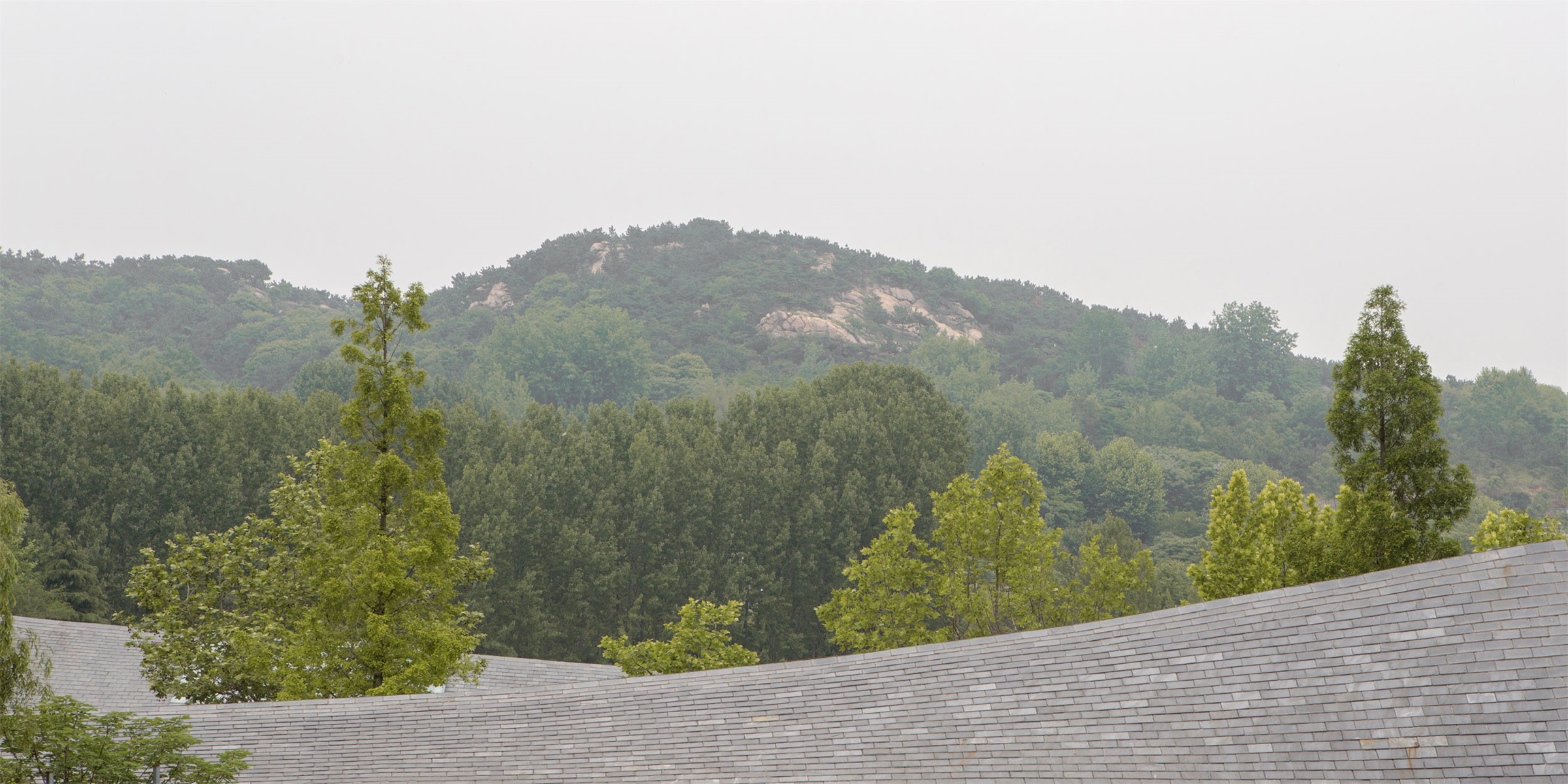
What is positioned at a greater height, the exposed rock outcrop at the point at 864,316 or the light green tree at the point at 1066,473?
the exposed rock outcrop at the point at 864,316

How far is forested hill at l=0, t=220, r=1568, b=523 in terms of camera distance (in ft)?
327

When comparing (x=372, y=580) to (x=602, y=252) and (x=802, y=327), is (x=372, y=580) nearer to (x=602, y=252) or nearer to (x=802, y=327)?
(x=802, y=327)

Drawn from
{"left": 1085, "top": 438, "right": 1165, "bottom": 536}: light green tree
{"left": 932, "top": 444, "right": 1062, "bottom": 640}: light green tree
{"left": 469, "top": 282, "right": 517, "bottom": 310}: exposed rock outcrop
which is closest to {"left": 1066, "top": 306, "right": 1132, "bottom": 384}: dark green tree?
{"left": 1085, "top": 438, "right": 1165, "bottom": 536}: light green tree

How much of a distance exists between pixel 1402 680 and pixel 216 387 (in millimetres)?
94447

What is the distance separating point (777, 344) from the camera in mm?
125125

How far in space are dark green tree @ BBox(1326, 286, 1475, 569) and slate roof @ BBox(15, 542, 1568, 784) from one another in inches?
312

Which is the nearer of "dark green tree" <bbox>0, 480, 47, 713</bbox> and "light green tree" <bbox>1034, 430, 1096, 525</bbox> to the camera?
"dark green tree" <bbox>0, 480, 47, 713</bbox>

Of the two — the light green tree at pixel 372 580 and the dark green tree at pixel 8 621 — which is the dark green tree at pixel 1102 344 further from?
the dark green tree at pixel 8 621

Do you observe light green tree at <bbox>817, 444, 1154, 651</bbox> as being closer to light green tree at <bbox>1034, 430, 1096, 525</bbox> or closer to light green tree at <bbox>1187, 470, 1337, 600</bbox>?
light green tree at <bbox>1187, 470, 1337, 600</bbox>

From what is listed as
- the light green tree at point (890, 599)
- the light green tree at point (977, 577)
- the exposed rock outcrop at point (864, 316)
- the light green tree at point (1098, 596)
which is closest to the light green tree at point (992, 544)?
the light green tree at point (977, 577)

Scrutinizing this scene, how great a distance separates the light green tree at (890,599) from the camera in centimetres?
3069

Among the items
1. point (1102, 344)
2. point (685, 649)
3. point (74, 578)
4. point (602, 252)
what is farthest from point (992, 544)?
point (602, 252)

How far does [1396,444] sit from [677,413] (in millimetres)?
37060

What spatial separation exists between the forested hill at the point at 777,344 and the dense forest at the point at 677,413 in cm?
37
